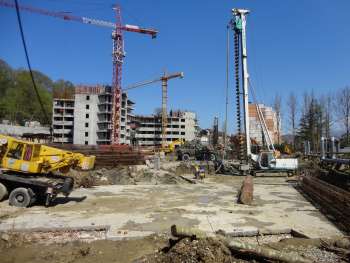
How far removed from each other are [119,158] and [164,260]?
71.3 ft


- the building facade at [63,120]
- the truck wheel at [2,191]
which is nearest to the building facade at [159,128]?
the building facade at [63,120]

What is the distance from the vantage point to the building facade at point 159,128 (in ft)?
358

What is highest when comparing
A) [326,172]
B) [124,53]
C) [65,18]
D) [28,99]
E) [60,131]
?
[65,18]


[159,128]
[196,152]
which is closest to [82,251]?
[196,152]

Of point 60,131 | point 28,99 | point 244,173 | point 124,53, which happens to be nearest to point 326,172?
point 244,173

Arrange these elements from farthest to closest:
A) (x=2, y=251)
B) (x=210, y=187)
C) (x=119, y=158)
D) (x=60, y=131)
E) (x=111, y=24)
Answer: (x=60, y=131), (x=111, y=24), (x=119, y=158), (x=210, y=187), (x=2, y=251)

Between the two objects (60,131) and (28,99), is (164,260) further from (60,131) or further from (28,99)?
(28,99)

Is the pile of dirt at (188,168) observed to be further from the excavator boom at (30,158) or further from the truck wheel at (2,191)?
the truck wheel at (2,191)

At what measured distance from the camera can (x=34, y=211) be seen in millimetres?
10203

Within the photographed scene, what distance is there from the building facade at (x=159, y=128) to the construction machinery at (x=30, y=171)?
96.3 meters

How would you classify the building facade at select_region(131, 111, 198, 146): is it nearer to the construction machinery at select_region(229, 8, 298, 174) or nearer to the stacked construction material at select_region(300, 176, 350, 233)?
the construction machinery at select_region(229, 8, 298, 174)

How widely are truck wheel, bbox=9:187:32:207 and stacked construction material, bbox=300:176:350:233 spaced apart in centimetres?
980

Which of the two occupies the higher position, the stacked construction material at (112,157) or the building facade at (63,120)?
the building facade at (63,120)

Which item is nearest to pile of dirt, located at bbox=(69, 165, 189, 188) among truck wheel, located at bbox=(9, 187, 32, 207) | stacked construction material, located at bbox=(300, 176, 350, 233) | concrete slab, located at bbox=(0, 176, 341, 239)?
concrete slab, located at bbox=(0, 176, 341, 239)
